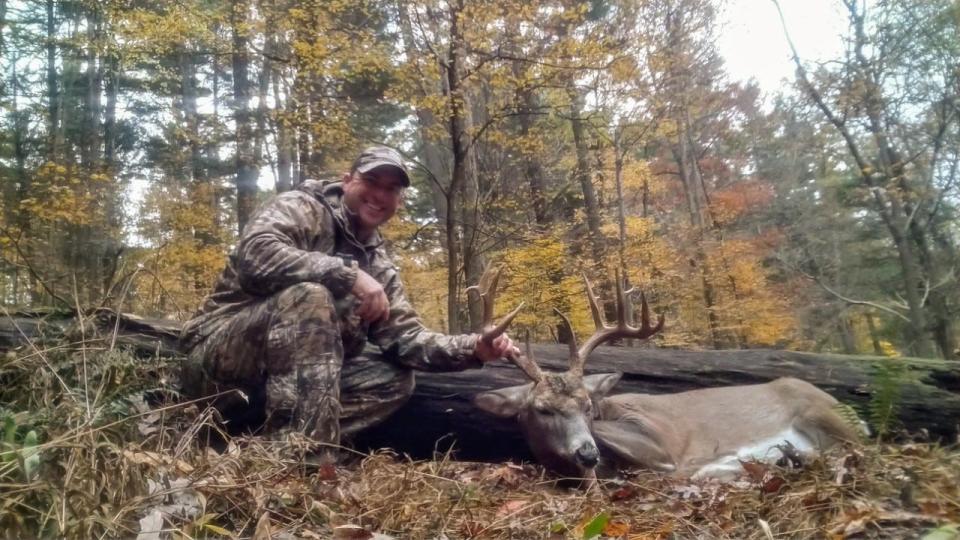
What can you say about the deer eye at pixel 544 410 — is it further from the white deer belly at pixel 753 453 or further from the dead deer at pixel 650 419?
the white deer belly at pixel 753 453

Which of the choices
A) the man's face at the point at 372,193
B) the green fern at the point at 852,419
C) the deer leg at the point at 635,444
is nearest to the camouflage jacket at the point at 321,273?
the man's face at the point at 372,193

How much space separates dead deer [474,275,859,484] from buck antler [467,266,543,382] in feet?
0.05

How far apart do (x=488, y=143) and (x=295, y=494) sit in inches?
435

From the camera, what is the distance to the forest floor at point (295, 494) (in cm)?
236

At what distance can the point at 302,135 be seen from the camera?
1309 cm

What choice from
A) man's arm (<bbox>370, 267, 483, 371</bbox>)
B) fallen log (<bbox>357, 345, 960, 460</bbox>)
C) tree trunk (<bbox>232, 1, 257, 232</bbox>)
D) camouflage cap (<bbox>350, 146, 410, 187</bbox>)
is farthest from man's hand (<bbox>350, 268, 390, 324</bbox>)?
tree trunk (<bbox>232, 1, 257, 232</bbox>)

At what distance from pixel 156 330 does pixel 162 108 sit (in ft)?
39.3

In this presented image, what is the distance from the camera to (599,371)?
6180 millimetres

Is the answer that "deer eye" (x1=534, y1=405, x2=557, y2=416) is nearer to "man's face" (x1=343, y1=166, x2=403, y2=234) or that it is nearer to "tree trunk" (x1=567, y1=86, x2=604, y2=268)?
"man's face" (x1=343, y1=166, x2=403, y2=234)

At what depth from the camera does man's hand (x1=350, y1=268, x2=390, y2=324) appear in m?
4.76

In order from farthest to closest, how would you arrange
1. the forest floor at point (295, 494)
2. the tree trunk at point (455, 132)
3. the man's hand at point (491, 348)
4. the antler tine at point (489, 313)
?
the tree trunk at point (455, 132) → the man's hand at point (491, 348) → the antler tine at point (489, 313) → the forest floor at point (295, 494)

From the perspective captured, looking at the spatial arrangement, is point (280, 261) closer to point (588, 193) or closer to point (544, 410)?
point (544, 410)

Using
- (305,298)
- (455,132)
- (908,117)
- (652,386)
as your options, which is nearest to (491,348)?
(305,298)

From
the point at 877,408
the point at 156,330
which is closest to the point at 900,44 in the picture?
the point at 877,408
